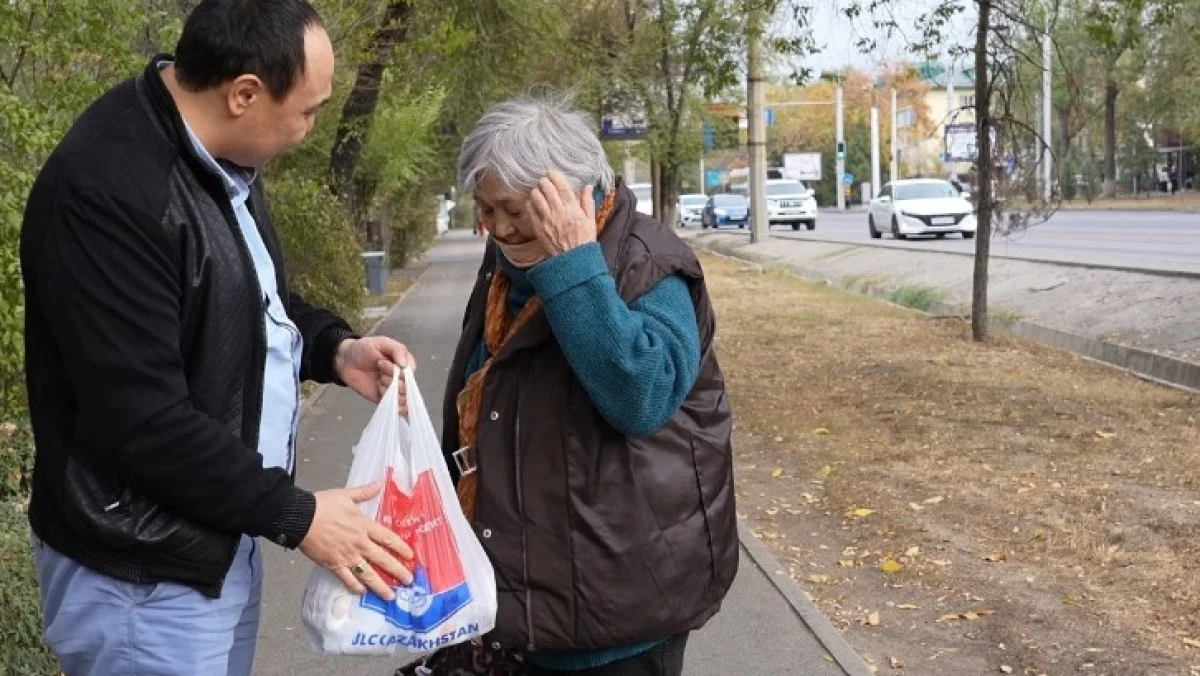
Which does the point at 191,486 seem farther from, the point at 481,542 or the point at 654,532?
the point at 654,532

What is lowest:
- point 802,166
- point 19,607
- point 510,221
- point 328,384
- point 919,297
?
point 919,297

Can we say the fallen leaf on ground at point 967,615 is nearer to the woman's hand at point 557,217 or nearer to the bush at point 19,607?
the bush at point 19,607

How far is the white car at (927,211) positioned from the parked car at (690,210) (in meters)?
32.1

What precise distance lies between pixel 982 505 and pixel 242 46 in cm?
603

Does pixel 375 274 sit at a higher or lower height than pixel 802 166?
lower

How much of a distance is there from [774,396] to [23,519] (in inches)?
286

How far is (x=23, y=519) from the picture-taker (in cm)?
550

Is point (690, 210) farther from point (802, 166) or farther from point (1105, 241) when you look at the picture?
point (1105, 241)

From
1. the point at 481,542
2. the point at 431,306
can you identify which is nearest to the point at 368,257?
the point at 431,306

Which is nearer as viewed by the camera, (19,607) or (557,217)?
(557,217)

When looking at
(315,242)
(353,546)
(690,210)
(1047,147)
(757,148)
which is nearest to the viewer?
(353,546)

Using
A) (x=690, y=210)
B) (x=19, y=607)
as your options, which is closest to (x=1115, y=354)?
(x=19, y=607)

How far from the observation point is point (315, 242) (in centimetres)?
1596

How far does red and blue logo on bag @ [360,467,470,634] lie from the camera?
2.42 m
